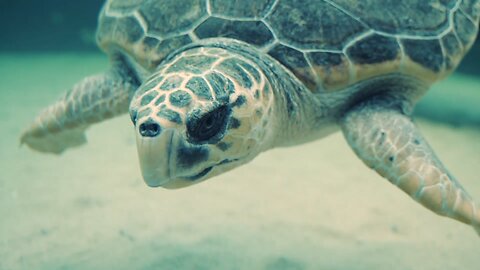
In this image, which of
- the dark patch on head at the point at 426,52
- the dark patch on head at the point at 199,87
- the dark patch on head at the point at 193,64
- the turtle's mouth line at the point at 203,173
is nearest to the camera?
the dark patch on head at the point at 199,87

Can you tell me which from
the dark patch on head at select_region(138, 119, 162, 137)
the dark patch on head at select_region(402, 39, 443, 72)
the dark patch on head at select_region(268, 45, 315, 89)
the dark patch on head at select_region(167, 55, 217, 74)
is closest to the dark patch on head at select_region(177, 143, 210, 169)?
the dark patch on head at select_region(138, 119, 162, 137)

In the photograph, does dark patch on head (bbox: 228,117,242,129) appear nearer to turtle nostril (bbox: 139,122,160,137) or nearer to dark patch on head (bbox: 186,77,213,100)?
dark patch on head (bbox: 186,77,213,100)

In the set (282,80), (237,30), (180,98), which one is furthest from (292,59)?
(180,98)

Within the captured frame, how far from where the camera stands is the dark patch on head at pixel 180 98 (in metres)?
1.70

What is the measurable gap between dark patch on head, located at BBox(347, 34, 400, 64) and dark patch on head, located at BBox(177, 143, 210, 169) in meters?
1.07

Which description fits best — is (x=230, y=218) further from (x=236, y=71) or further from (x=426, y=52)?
(x=426, y=52)

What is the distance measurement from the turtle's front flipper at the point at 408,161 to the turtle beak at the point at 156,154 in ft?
3.88

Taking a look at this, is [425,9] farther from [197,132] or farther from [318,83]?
[197,132]

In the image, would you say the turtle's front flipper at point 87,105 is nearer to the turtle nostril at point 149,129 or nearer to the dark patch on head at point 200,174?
the dark patch on head at point 200,174

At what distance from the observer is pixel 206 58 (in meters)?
2.12

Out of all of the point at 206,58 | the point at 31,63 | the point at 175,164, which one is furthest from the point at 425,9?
the point at 31,63

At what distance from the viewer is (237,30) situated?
240 cm

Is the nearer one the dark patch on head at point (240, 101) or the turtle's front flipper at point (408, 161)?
the dark patch on head at point (240, 101)

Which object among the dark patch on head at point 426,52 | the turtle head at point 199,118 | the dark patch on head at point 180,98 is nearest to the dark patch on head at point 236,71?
the turtle head at point 199,118
